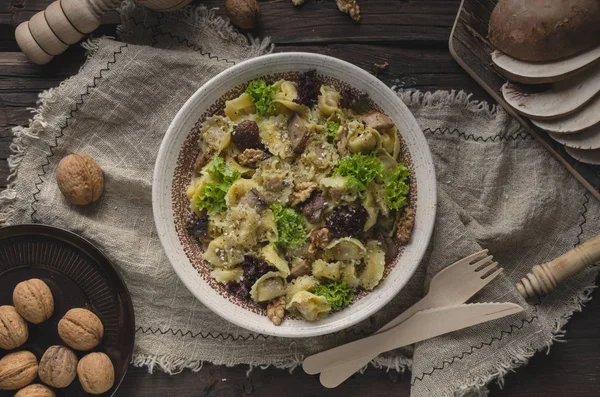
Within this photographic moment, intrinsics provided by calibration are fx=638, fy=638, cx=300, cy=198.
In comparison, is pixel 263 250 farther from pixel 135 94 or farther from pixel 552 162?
pixel 552 162

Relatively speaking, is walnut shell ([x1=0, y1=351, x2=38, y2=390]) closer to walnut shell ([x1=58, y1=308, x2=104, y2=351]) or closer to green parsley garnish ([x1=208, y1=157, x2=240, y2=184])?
walnut shell ([x1=58, y1=308, x2=104, y2=351])

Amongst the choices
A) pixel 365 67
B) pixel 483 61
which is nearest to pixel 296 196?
pixel 365 67

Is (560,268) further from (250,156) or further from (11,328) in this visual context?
(11,328)

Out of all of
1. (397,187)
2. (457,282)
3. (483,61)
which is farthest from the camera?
(483,61)

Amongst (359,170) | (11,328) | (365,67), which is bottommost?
(11,328)

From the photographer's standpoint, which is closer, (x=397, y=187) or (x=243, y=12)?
(x=397, y=187)

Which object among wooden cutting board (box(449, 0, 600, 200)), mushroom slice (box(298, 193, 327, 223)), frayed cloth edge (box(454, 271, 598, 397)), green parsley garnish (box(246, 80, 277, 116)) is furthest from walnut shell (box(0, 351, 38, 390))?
wooden cutting board (box(449, 0, 600, 200))
